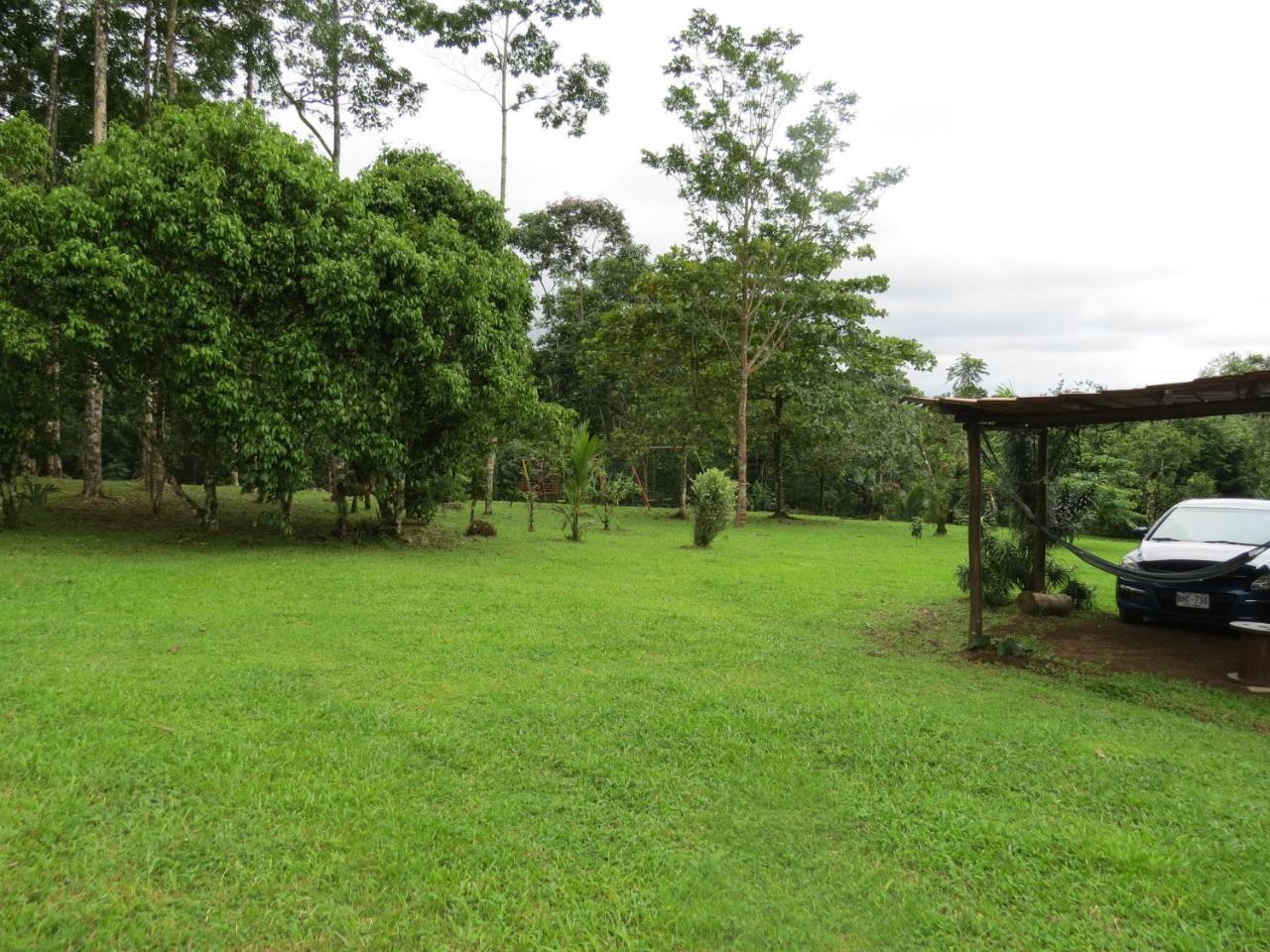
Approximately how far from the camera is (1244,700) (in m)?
4.87

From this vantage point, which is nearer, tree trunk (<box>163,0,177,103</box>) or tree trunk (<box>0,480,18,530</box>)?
tree trunk (<box>0,480,18,530</box>)

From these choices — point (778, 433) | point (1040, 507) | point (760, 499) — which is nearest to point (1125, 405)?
point (1040, 507)

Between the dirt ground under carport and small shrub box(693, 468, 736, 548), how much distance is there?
639 cm

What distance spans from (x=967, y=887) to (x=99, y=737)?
3796 millimetres

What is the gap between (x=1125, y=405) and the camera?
5.62 m

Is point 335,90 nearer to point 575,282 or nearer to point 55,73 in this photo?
point 55,73

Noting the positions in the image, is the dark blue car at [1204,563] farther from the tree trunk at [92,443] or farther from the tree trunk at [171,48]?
the tree trunk at [171,48]

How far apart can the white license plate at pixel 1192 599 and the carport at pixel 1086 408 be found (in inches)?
62.0

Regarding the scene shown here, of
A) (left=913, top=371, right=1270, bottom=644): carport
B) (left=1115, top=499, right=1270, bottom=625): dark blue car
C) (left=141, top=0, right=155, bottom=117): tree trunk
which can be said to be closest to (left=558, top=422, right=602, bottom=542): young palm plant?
(left=913, top=371, right=1270, bottom=644): carport

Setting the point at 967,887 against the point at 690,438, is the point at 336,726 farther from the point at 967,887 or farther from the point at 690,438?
the point at 690,438

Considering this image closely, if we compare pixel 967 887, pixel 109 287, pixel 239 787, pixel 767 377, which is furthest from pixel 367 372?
pixel 767 377

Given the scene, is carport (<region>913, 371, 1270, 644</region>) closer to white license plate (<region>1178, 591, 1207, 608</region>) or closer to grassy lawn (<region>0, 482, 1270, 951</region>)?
grassy lawn (<region>0, 482, 1270, 951</region>)

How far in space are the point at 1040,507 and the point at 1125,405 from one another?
88.8 inches

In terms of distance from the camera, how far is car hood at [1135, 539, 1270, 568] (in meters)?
6.32
